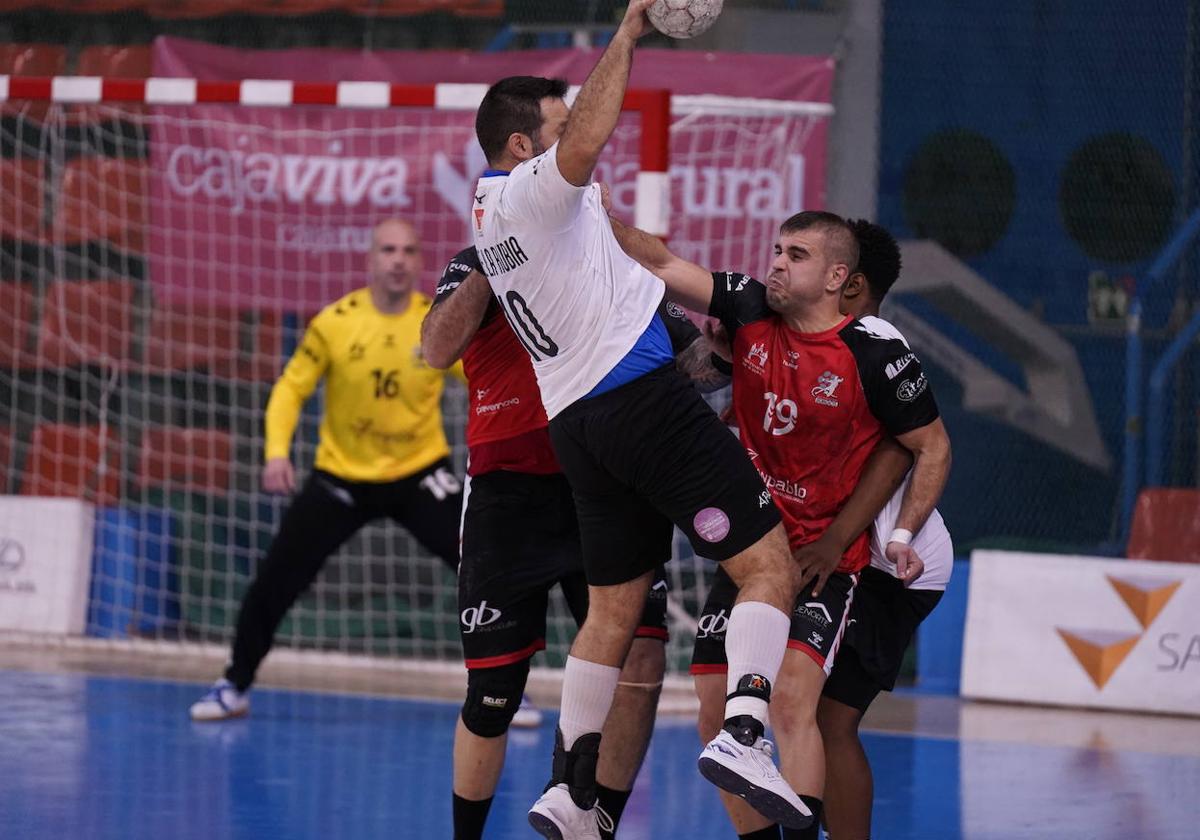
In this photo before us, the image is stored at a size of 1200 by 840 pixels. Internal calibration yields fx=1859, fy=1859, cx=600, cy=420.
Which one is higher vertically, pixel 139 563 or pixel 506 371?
pixel 506 371

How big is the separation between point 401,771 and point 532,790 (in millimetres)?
680

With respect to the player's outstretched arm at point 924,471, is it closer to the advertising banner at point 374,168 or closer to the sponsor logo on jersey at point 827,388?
the sponsor logo on jersey at point 827,388

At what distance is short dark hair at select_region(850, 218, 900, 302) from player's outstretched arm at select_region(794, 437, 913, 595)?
0.50 meters

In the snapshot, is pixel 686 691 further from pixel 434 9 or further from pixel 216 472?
pixel 434 9

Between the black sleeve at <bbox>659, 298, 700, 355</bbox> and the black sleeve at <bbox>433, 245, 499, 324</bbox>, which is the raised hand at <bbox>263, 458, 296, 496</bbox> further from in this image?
the black sleeve at <bbox>659, 298, 700, 355</bbox>

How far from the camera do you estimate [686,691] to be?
962 cm

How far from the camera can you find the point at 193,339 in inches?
456

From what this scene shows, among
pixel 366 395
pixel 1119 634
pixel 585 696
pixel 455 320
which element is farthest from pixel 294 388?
pixel 1119 634

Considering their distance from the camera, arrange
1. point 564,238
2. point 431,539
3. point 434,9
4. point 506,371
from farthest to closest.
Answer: point 434,9 < point 431,539 < point 506,371 < point 564,238

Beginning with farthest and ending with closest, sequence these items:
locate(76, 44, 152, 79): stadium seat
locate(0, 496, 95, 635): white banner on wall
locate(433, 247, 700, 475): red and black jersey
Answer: locate(76, 44, 152, 79): stadium seat
locate(0, 496, 95, 635): white banner on wall
locate(433, 247, 700, 475): red and black jersey

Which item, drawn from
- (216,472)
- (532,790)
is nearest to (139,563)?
(216,472)

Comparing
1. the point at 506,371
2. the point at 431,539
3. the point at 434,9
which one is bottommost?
the point at 431,539

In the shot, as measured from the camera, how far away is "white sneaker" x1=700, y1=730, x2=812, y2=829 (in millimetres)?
4516

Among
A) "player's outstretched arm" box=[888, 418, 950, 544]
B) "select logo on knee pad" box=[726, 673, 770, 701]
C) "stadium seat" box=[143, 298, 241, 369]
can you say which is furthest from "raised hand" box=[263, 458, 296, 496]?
"select logo on knee pad" box=[726, 673, 770, 701]
